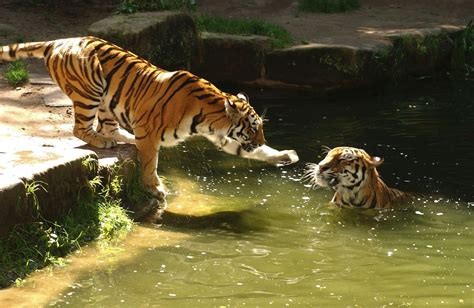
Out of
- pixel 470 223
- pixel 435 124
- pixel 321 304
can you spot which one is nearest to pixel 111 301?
pixel 321 304

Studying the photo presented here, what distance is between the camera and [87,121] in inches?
273

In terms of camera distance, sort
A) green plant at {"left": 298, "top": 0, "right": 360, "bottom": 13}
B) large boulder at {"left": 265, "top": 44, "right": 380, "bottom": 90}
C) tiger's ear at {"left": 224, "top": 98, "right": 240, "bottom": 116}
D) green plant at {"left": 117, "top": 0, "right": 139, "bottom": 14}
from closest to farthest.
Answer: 1. tiger's ear at {"left": 224, "top": 98, "right": 240, "bottom": 116}
2. green plant at {"left": 117, "top": 0, "right": 139, "bottom": 14}
3. large boulder at {"left": 265, "top": 44, "right": 380, "bottom": 90}
4. green plant at {"left": 298, "top": 0, "right": 360, "bottom": 13}

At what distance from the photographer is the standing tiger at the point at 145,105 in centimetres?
661

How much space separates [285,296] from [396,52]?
7.41 metres

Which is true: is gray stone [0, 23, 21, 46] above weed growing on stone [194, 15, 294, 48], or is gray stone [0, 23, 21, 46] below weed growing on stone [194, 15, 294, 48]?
below

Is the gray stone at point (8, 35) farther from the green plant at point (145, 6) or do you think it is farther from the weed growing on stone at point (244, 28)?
the weed growing on stone at point (244, 28)

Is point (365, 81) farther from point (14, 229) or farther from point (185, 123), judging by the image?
point (14, 229)

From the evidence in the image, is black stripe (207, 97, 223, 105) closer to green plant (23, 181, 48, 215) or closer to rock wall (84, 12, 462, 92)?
green plant (23, 181, 48, 215)

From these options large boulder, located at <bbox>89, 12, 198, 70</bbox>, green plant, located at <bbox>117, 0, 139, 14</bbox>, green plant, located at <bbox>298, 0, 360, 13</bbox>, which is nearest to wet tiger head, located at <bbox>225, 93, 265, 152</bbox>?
large boulder, located at <bbox>89, 12, 198, 70</bbox>

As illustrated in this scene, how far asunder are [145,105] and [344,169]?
1632mm

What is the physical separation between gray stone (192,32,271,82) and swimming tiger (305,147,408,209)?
4446 mm

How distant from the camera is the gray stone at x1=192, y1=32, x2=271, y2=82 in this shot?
11234 mm

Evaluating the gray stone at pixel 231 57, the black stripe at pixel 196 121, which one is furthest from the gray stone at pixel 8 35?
the black stripe at pixel 196 121

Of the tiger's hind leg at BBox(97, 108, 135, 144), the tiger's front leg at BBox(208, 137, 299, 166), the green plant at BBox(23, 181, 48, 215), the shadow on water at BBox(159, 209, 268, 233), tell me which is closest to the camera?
the green plant at BBox(23, 181, 48, 215)
